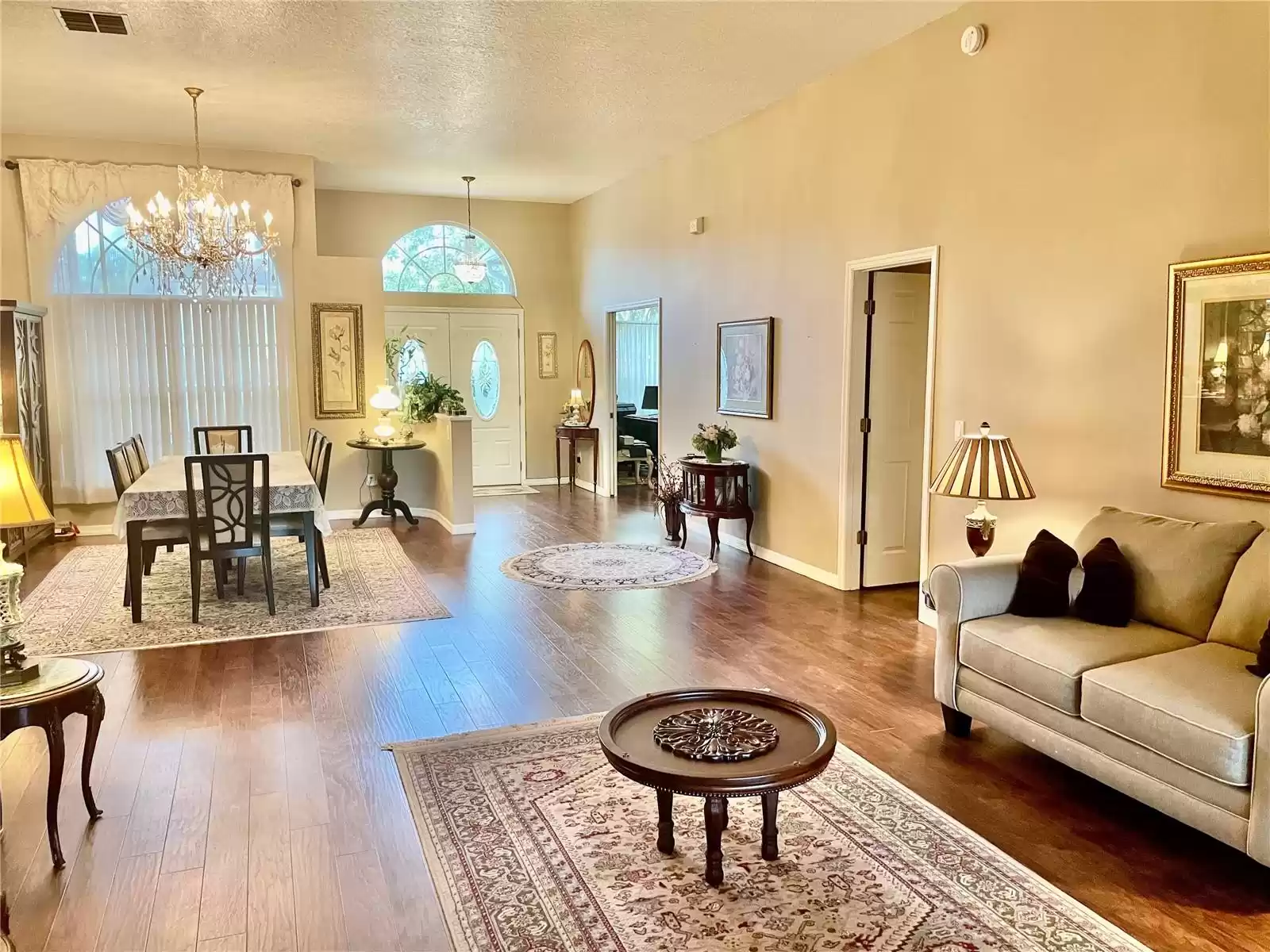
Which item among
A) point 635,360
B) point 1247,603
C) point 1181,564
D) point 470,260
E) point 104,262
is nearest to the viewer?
point 1247,603

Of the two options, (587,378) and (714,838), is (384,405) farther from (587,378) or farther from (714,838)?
(714,838)

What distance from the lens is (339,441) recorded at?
8.49 meters

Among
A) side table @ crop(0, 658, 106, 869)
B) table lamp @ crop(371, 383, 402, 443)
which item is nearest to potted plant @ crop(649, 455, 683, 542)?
table lamp @ crop(371, 383, 402, 443)

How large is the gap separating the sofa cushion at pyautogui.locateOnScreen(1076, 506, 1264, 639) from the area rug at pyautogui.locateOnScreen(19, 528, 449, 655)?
141 inches

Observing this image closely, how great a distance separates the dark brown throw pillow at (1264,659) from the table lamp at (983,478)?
1.30 meters

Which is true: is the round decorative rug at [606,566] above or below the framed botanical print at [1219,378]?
below

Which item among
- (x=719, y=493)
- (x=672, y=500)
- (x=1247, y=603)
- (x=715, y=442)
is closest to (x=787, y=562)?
(x=719, y=493)

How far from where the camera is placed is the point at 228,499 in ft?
16.6

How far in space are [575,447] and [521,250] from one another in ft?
7.88

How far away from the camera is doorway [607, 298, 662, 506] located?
980 centimetres

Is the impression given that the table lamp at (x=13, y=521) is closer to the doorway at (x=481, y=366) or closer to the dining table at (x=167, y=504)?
the dining table at (x=167, y=504)

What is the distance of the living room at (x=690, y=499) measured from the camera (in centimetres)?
257

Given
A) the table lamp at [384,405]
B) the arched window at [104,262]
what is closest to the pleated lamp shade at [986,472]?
the table lamp at [384,405]

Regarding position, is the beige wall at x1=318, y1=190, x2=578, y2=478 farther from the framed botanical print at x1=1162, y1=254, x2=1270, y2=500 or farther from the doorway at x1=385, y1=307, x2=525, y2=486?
the framed botanical print at x1=1162, y1=254, x2=1270, y2=500
